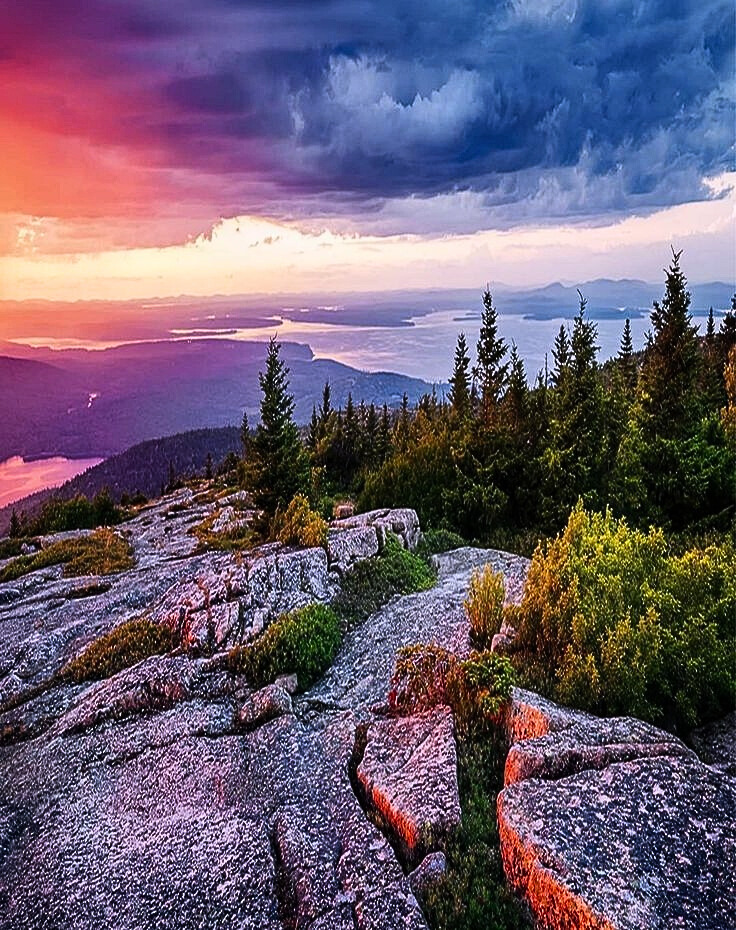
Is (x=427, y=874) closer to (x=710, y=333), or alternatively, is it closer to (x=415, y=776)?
(x=415, y=776)

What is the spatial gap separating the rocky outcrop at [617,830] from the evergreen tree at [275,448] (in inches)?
670

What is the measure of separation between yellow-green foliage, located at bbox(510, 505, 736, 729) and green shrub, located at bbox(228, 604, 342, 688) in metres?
3.19

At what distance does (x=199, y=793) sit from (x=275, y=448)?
1704cm

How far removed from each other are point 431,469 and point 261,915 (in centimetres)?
1728

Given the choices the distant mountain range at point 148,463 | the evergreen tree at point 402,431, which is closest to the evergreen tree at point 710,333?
the evergreen tree at point 402,431

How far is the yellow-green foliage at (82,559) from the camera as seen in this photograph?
2080 centimetres

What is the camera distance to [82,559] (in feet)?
71.6

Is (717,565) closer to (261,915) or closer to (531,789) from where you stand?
(531,789)

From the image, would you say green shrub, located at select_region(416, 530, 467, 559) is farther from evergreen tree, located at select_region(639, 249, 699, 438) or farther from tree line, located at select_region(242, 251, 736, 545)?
evergreen tree, located at select_region(639, 249, 699, 438)

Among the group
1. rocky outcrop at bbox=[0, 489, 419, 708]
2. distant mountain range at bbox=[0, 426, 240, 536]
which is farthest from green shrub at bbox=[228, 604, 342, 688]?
distant mountain range at bbox=[0, 426, 240, 536]

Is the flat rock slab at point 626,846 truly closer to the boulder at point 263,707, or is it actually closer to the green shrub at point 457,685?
the green shrub at point 457,685

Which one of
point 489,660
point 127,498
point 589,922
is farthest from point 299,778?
point 127,498

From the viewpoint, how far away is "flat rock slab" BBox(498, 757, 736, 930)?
4.94 meters

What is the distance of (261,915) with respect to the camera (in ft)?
19.1
